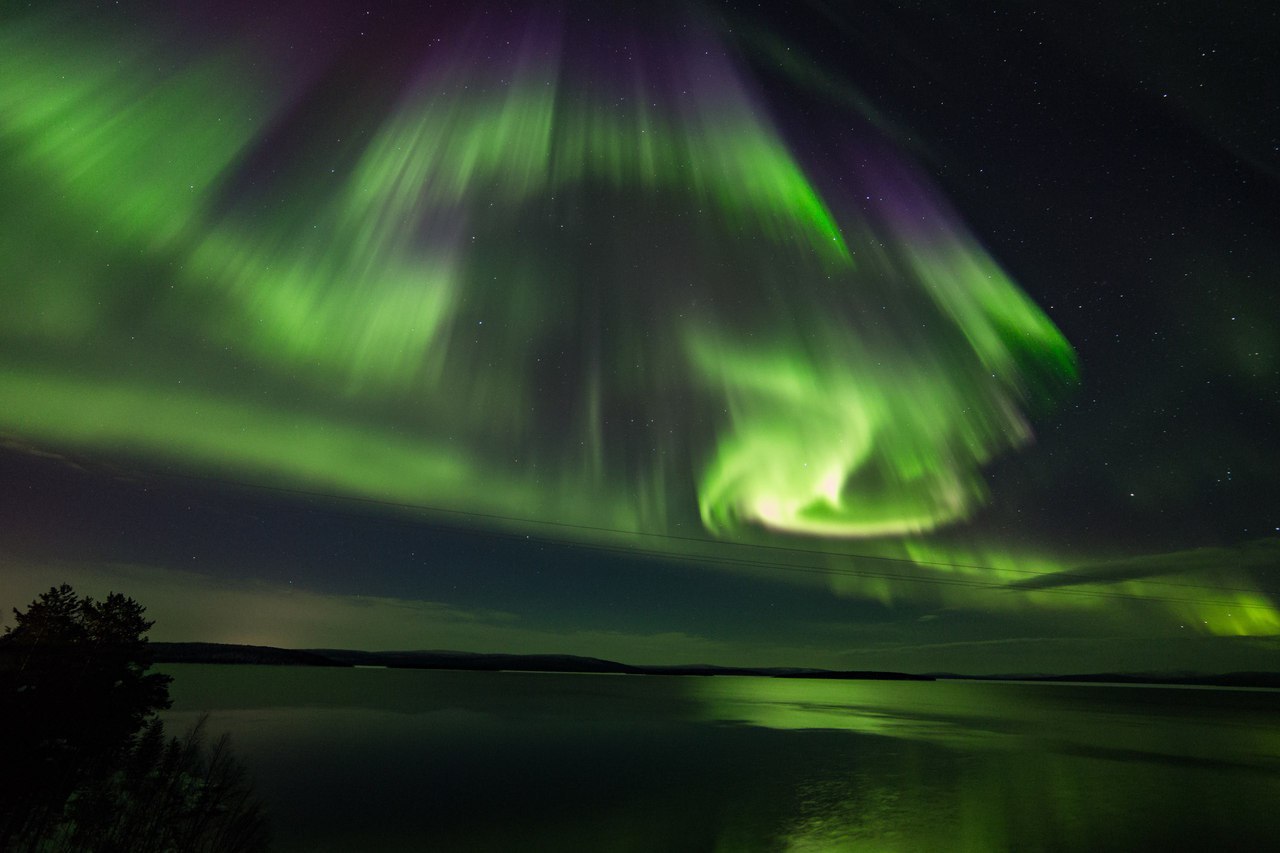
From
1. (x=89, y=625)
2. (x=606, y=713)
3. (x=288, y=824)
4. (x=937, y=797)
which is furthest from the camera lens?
(x=606, y=713)

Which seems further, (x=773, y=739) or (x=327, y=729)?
(x=773, y=739)

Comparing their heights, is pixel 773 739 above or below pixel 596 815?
above

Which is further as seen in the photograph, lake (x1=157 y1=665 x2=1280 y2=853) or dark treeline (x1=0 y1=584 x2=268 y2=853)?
lake (x1=157 y1=665 x2=1280 y2=853)

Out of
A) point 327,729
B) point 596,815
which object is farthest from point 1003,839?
point 327,729

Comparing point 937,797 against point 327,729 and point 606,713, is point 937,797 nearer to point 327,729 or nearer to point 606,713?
point 327,729

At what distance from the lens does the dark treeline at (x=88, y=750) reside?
19.9m

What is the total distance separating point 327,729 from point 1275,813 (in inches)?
2660

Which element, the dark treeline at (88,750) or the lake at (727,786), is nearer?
the dark treeline at (88,750)

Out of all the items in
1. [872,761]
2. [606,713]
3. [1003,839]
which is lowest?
[1003,839]

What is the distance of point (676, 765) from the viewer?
1941 inches

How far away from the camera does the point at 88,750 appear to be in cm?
2305

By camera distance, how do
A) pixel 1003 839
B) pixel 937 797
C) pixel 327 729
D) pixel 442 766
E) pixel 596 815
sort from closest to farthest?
pixel 1003 839
pixel 596 815
pixel 937 797
pixel 442 766
pixel 327 729

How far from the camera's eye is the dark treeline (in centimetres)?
1991

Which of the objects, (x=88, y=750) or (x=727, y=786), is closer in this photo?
(x=88, y=750)
